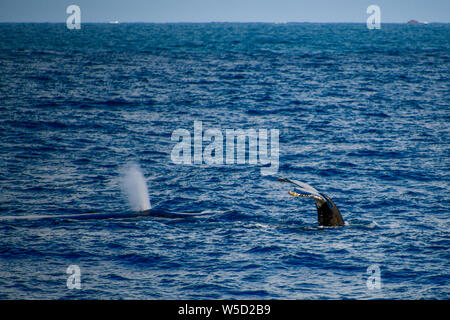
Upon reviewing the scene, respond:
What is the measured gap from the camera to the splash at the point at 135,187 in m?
25.7

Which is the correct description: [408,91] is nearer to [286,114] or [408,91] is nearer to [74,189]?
[286,114]

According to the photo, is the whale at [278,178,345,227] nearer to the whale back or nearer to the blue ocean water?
the whale back

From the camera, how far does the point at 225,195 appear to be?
27.3 metres

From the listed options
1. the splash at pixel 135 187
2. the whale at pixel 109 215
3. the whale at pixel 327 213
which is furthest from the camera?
the splash at pixel 135 187

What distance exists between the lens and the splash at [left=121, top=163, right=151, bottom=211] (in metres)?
25.7

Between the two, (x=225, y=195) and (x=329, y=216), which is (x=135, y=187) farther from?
(x=329, y=216)

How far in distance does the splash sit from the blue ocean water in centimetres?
44

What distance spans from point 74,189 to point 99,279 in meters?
11.0

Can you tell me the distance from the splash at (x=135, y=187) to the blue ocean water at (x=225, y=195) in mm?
440

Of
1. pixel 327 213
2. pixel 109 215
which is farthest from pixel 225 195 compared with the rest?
pixel 327 213

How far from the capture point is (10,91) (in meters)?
58.9

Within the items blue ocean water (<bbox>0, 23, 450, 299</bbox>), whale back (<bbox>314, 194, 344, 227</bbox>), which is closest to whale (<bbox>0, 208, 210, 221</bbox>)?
blue ocean water (<bbox>0, 23, 450, 299</bbox>)

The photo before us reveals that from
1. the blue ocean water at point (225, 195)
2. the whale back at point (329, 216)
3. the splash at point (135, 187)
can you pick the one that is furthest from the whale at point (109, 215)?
the whale back at point (329, 216)

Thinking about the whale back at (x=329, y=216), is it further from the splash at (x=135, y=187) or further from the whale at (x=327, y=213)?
the splash at (x=135, y=187)
